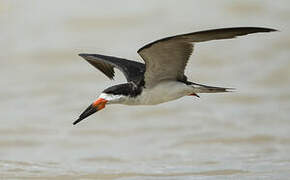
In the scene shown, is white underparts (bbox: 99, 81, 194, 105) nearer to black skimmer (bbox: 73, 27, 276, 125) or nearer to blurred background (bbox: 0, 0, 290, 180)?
black skimmer (bbox: 73, 27, 276, 125)

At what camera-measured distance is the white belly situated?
7.32m

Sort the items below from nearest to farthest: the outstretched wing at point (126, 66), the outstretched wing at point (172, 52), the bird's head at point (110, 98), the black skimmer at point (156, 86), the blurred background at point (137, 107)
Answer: the outstretched wing at point (172, 52) → the black skimmer at point (156, 86) → the bird's head at point (110, 98) → the outstretched wing at point (126, 66) → the blurred background at point (137, 107)

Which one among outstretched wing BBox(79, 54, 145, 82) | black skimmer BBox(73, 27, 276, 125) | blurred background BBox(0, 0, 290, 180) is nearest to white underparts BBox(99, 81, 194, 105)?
black skimmer BBox(73, 27, 276, 125)

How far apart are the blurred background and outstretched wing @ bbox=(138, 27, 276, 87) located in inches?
55.1

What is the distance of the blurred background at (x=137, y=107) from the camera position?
365 inches

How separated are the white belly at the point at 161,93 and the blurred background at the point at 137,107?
123 cm

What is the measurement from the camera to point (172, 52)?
22.8 feet

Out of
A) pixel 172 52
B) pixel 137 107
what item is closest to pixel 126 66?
pixel 172 52

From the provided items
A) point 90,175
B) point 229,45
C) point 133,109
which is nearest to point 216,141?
point 133,109

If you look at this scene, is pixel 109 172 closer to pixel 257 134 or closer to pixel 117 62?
pixel 117 62

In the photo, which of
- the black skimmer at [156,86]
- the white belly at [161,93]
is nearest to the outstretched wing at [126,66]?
the black skimmer at [156,86]

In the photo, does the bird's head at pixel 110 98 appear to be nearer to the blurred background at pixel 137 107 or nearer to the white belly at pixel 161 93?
the white belly at pixel 161 93

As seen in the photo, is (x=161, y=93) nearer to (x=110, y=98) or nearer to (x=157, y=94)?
(x=157, y=94)

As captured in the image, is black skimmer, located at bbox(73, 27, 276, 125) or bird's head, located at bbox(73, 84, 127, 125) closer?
black skimmer, located at bbox(73, 27, 276, 125)
